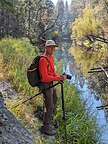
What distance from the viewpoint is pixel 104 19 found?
61.0 m

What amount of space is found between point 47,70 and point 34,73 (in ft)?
0.83

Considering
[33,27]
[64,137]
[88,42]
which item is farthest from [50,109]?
[88,42]

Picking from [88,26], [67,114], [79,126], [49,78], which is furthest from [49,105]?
[88,26]

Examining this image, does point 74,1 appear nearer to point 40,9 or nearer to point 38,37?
point 40,9

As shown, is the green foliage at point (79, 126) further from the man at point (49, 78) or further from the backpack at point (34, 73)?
the backpack at point (34, 73)

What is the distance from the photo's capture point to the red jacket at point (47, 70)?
857cm

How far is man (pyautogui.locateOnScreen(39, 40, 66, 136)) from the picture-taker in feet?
28.2

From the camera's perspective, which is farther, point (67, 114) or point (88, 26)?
point (88, 26)

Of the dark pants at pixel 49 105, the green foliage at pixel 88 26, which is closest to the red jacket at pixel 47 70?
the dark pants at pixel 49 105

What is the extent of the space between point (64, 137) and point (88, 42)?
57994mm

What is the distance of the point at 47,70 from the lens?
870cm

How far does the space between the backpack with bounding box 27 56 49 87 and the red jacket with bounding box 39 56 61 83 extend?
0.33 ft

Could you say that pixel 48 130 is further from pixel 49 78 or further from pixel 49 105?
pixel 49 78

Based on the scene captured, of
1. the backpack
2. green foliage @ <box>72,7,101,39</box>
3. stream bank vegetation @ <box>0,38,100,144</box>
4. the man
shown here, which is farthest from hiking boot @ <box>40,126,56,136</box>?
green foliage @ <box>72,7,101,39</box>
